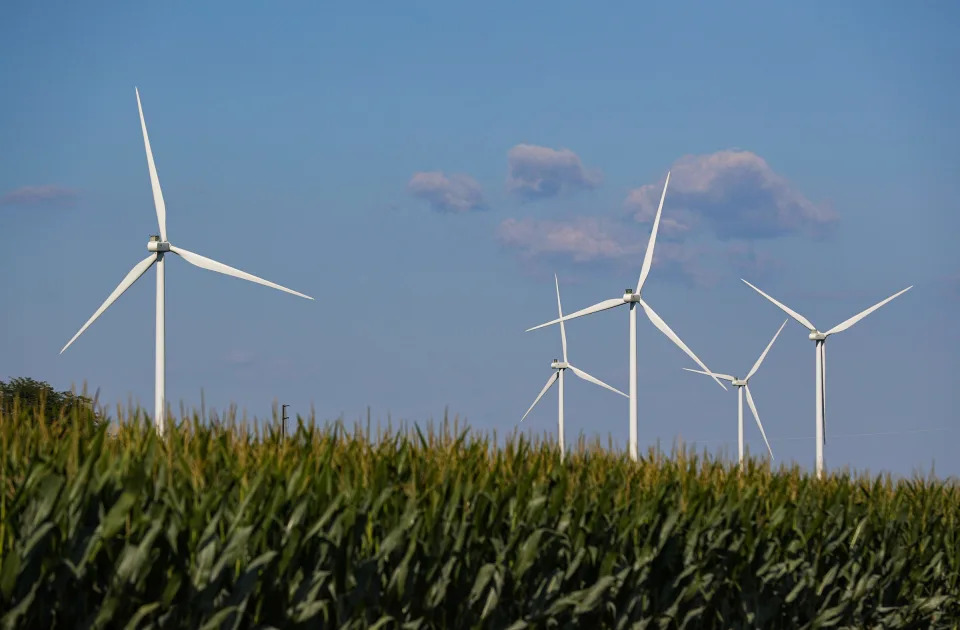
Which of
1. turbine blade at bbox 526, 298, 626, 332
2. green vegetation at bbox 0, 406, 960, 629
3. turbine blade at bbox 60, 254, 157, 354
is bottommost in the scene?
green vegetation at bbox 0, 406, 960, 629

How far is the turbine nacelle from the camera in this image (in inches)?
960

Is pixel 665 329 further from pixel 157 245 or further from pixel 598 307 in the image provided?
pixel 157 245

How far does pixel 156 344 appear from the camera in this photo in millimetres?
22219

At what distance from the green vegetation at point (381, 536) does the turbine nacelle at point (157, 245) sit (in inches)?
536

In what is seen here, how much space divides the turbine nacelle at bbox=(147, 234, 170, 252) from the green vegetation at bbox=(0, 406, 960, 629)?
44.6 ft

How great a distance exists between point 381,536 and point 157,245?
16.8m

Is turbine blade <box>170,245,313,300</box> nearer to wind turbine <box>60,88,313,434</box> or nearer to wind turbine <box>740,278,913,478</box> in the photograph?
wind turbine <box>60,88,313,434</box>

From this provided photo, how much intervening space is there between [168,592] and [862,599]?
1151cm

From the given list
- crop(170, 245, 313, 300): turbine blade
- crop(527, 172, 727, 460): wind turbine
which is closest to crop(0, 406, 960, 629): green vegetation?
crop(170, 245, 313, 300): turbine blade

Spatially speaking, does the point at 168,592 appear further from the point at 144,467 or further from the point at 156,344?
the point at 156,344

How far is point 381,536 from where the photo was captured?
910cm

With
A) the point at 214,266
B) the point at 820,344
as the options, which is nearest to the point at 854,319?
the point at 820,344

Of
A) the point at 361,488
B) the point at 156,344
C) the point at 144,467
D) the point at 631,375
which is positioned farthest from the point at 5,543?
the point at 631,375

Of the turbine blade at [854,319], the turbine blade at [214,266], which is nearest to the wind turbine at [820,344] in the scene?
the turbine blade at [854,319]
